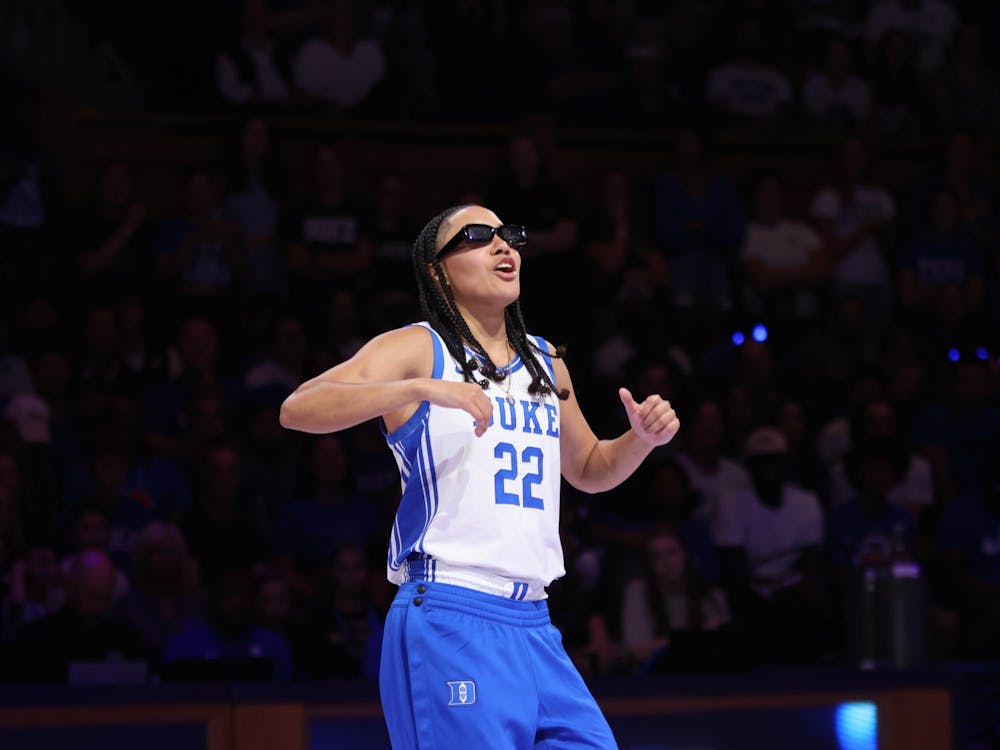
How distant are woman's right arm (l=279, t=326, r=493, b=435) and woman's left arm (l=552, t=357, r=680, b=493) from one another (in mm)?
491

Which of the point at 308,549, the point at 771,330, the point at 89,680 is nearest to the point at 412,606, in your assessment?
the point at 89,680

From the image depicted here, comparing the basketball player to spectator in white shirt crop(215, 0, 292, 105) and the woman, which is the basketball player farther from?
spectator in white shirt crop(215, 0, 292, 105)

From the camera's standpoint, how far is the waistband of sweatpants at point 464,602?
3.84 meters

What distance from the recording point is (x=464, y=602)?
3.84 m

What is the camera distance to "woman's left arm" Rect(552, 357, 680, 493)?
3.98 metres

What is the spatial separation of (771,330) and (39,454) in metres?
4.61

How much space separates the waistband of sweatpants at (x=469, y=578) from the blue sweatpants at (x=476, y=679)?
A: 0.02 meters

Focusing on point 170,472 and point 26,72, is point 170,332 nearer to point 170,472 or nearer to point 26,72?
point 170,472

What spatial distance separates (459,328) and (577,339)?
5.45 m

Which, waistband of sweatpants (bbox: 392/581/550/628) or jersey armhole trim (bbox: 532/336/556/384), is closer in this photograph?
waistband of sweatpants (bbox: 392/581/550/628)

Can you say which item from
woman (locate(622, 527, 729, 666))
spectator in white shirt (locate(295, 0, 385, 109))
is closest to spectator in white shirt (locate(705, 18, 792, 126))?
spectator in white shirt (locate(295, 0, 385, 109))

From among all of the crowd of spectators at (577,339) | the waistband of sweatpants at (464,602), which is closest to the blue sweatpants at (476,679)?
the waistband of sweatpants at (464,602)

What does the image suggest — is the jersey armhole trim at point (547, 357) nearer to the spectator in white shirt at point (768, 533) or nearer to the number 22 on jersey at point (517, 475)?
the number 22 on jersey at point (517, 475)

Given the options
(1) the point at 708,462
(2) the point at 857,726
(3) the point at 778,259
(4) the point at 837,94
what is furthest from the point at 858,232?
(2) the point at 857,726
